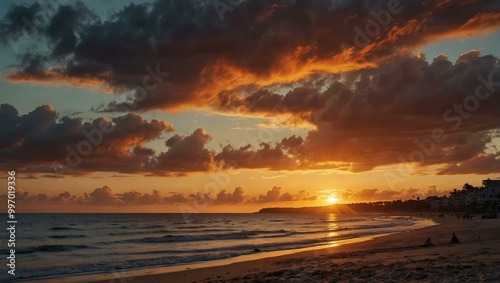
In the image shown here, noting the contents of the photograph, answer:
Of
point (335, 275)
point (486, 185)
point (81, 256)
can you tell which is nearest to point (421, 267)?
point (335, 275)

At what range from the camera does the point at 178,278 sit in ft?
71.2

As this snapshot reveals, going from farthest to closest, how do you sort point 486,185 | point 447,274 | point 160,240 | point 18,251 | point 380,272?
point 486,185
point 160,240
point 18,251
point 380,272
point 447,274

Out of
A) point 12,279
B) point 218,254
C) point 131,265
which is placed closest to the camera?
point 12,279

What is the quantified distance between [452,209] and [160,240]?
167052mm

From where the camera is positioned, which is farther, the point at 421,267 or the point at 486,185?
the point at 486,185

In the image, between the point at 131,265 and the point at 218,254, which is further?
the point at 218,254

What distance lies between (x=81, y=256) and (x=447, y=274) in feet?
106

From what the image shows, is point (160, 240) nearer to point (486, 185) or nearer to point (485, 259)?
point (485, 259)

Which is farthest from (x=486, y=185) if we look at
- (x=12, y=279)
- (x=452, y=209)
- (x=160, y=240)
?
(x=12, y=279)

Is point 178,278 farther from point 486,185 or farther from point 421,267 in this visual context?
point 486,185

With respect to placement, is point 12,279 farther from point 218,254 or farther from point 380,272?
point 380,272

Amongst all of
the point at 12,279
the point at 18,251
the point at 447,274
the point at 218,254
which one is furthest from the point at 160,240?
the point at 447,274

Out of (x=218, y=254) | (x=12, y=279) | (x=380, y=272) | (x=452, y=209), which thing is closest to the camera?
(x=380, y=272)

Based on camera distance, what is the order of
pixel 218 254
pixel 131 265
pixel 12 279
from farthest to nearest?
pixel 218 254 < pixel 131 265 < pixel 12 279
